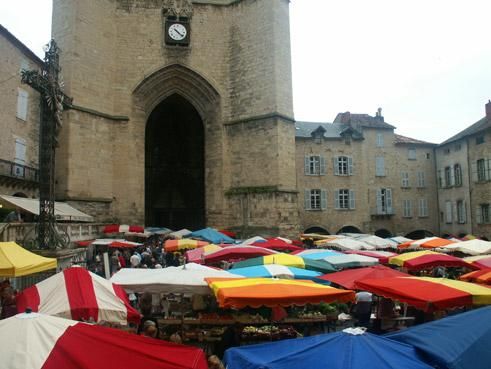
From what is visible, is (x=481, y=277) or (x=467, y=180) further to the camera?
(x=467, y=180)

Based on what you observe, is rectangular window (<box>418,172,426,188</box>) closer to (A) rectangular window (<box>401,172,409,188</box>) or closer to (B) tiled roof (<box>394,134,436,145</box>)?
(A) rectangular window (<box>401,172,409,188</box>)

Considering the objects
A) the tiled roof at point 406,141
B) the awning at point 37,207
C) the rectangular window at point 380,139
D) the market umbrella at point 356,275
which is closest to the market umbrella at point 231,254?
the market umbrella at point 356,275

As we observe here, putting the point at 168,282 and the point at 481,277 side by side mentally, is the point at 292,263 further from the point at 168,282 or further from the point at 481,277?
the point at 481,277

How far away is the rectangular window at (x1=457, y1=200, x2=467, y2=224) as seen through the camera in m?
30.5

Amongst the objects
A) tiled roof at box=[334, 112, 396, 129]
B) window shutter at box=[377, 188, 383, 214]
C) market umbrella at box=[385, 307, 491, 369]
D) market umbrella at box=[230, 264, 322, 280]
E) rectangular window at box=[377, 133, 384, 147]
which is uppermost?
tiled roof at box=[334, 112, 396, 129]

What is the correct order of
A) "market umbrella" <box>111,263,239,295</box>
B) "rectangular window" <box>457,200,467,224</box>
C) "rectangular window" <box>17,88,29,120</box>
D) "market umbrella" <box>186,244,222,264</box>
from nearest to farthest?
1. "market umbrella" <box>111,263,239,295</box>
2. "market umbrella" <box>186,244,222,264</box>
3. "rectangular window" <box>17,88,29,120</box>
4. "rectangular window" <box>457,200,467,224</box>

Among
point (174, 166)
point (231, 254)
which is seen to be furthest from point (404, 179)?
point (231, 254)

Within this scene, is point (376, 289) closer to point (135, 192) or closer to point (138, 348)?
point (138, 348)

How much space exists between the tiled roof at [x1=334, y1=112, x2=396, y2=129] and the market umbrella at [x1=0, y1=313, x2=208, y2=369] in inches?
1233

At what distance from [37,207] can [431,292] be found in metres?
12.6

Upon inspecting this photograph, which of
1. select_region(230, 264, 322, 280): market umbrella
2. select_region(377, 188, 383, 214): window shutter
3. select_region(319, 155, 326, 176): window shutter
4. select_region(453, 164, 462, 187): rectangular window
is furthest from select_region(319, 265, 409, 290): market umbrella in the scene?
select_region(453, 164, 462, 187): rectangular window

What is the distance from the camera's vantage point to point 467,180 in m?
30.3

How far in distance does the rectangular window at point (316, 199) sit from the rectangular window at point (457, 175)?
8.89 meters

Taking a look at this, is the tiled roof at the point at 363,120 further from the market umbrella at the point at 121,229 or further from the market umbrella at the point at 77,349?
the market umbrella at the point at 77,349
